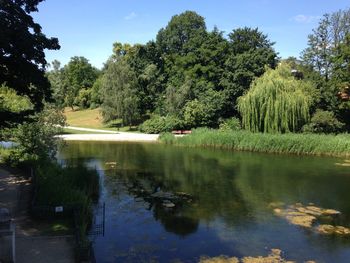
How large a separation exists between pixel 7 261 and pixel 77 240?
1.97 metres

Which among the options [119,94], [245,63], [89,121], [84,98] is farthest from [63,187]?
[84,98]

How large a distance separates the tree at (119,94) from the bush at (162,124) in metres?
4.63

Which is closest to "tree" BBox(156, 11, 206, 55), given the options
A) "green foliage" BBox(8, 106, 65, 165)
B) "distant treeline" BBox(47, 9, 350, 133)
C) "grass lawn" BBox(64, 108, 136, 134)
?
"distant treeline" BBox(47, 9, 350, 133)

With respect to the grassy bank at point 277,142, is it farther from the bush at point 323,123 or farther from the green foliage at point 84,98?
the green foliage at point 84,98

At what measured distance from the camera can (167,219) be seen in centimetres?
1755

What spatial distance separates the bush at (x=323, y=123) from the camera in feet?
139

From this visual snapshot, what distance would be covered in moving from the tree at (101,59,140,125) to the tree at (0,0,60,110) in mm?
42865

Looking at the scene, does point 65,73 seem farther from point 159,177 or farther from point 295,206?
point 295,206

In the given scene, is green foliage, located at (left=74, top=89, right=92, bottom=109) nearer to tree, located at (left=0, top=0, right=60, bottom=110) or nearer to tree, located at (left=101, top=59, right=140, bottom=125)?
tree, located at (left=101, top=59, right=140, bottom=125)

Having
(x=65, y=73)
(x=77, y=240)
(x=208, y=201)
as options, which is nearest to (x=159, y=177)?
(x=208, y=201)

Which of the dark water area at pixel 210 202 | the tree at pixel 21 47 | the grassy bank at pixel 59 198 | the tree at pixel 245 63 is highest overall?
the tree at pixel 245 63

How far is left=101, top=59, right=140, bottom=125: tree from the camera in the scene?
5903cm

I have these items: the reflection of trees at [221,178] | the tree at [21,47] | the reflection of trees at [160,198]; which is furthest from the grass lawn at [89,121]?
the tree at [21,47]

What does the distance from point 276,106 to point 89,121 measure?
4092cm
